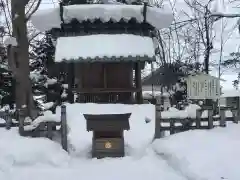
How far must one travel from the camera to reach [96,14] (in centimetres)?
1261

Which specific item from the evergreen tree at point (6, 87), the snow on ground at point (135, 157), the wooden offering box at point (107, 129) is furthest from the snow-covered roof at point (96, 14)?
the evergreen tree at point (6, 87)

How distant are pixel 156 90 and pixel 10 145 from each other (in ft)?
102

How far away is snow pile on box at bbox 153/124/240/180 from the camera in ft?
23.0

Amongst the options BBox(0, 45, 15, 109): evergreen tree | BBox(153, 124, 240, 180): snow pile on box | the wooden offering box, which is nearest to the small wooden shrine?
the wooden offering box

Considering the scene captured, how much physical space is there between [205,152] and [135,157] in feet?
5.70

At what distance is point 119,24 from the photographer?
42.9 feet

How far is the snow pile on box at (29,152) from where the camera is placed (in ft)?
27.5

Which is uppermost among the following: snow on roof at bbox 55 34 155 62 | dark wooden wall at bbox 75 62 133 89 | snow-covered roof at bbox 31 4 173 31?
snow-covered roof at bbox 31 4 173 31

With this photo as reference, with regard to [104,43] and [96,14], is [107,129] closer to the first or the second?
[104,43]

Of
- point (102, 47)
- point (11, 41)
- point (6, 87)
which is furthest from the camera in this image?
point (6, 87)

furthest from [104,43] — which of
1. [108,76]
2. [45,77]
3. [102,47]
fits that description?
[45,77]

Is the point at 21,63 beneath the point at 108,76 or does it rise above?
above

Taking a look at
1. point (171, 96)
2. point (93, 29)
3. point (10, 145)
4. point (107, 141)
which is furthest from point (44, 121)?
point (171, 96)

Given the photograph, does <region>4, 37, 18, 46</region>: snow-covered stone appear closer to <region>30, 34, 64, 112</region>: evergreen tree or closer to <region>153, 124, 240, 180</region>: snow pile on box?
<region>153, 124, 240, 180</region>: snow pile on box
